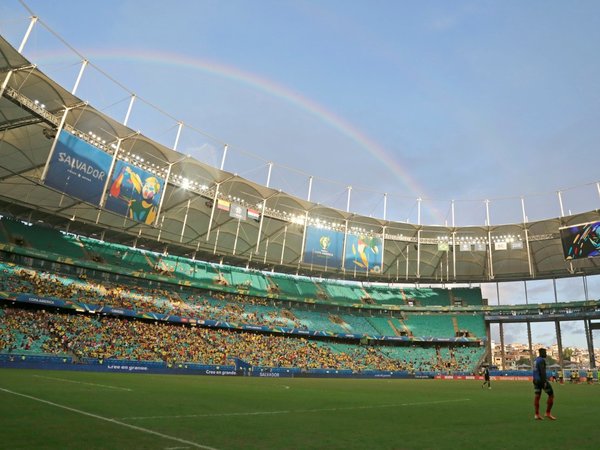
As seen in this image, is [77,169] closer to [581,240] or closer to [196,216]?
[196,216]

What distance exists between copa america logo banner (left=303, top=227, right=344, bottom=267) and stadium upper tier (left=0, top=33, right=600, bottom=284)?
0.17 meters

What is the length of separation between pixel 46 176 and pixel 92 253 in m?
24.1

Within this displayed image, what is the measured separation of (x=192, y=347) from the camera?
164 ft

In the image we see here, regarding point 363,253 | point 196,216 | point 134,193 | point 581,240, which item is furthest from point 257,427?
point 581,240

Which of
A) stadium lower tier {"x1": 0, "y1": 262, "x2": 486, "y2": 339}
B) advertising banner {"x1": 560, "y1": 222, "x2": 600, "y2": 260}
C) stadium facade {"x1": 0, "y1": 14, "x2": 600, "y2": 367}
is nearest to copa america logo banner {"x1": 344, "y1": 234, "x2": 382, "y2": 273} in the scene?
stadium facade {"x1": 0, "y1": 14, "x2": 600, "y2": 367}

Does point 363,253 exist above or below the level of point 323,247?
above

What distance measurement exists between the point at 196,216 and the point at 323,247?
64.2 feet

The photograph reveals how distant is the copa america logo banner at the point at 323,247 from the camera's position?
6662 centimetres

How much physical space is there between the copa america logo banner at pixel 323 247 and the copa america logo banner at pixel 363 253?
66.5 inches

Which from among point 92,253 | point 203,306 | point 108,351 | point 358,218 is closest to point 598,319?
point 358,218

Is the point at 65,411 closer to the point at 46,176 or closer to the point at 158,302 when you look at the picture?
the point at 46,176

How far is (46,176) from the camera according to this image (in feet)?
119

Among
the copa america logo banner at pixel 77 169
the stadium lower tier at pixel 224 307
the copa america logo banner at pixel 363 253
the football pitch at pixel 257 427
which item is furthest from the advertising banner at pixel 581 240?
the copa america logo banner at pixel 77 169

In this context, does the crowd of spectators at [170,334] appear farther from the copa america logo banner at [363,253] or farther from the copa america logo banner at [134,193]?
the copa america logo banner at [363,253]
